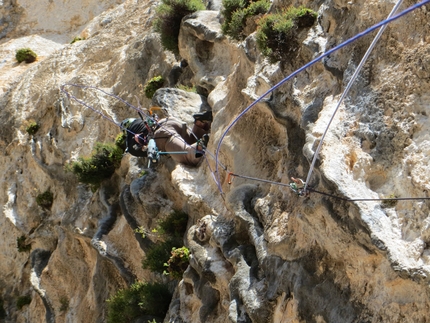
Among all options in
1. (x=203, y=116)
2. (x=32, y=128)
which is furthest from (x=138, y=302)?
(x=32, y=128)

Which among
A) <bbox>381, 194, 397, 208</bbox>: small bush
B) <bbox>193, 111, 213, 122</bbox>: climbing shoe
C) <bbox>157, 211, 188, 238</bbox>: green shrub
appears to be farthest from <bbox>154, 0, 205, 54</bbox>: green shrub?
<bbox>381, 194, 397, 208</bbox>: small bush

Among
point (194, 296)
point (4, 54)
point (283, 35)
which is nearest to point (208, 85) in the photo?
point (283, 35)

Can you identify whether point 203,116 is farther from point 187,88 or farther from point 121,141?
point 121,141

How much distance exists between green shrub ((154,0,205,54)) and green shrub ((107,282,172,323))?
6648 mm

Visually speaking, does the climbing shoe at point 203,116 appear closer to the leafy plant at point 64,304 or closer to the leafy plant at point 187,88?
the leafy plant at point 187,88

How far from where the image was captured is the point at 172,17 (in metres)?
16.9

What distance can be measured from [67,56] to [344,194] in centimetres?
1524

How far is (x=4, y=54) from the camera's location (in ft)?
84.8

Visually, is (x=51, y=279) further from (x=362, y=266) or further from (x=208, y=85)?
(x=362, y=266)

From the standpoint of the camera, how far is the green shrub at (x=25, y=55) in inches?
974

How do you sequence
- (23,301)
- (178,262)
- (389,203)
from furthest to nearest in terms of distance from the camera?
1. (23,301)
2. (178,262)
3. (389,203)

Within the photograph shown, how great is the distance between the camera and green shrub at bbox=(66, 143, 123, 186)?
637 inches

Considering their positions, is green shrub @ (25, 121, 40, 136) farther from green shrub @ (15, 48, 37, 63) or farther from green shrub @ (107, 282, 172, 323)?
green shrub @ (107, 282, 172, 323)

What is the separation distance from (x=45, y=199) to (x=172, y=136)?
6.53m
